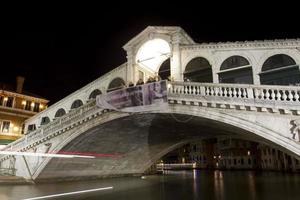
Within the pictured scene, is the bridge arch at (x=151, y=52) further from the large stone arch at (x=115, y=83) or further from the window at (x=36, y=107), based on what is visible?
the window at (x=36, y=107)

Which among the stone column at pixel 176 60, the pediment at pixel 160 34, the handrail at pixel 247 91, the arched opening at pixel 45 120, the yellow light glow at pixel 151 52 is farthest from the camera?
the arched opening at pixel 45 120

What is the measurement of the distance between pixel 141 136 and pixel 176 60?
7298 mm

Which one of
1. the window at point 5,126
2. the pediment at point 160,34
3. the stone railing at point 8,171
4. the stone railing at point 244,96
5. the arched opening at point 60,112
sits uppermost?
the pediment at point 160,34

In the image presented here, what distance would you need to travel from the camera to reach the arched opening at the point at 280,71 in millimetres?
14266

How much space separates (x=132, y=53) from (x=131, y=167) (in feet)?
47.1

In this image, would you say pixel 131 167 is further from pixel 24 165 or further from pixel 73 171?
pixel 24 165

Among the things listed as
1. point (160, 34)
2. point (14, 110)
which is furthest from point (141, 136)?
point (14, 110)

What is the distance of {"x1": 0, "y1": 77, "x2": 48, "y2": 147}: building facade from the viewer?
30.8 metres

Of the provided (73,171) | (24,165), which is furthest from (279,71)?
(24,165)

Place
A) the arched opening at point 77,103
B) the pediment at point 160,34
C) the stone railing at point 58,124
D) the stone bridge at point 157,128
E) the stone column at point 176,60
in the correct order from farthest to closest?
the arched opening at point 77,103, the stone railing at point 58,124, the pediment at point 160,34, the stone column at point 176,60, the stone bridge at point 157,128

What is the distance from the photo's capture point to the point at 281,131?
1092 centimetres

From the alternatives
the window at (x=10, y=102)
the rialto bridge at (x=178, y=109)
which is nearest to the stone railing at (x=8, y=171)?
the rialto bridge at (x=178, y=109)

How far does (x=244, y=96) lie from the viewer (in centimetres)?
1197

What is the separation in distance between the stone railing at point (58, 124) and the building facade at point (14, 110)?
9877mm
